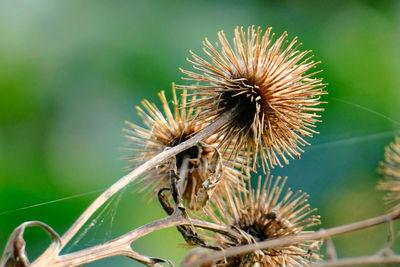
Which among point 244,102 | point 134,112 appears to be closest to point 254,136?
point 244,102

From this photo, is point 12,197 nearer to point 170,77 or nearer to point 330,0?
point 170,77

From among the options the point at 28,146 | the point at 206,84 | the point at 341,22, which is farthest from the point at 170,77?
the point at 206,84

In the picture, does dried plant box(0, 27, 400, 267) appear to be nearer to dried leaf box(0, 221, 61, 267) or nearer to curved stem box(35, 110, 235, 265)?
curved stem box(35, 110, 235, 265)

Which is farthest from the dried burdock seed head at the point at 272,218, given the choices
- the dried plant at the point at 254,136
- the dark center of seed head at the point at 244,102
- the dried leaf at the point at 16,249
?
the dried leaf at the point at 16,249

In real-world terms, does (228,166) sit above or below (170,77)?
below

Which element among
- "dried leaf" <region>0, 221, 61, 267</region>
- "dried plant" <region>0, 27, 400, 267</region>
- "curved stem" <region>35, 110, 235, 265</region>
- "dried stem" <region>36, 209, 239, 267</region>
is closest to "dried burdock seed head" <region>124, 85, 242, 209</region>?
"dried plant" <region>0, 27, 400, 267</region>

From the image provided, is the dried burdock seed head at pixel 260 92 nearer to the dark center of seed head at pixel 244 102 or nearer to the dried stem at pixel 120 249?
the dark center of seed head at pixel 244 102
